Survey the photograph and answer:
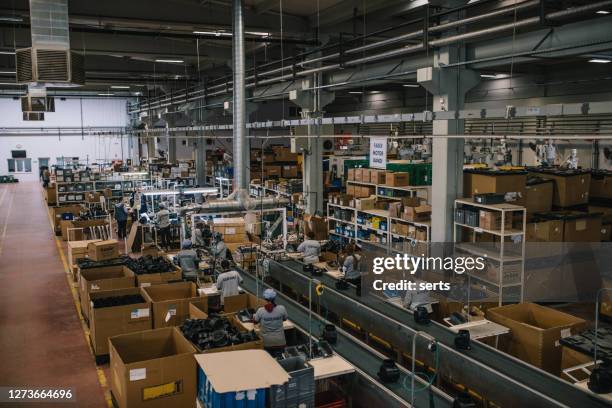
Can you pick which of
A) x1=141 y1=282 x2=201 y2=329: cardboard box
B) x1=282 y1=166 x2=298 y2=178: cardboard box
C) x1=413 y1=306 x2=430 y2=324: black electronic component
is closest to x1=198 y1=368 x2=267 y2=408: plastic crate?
x1=141 y1=282 x2=201 y2=329: cardboard box

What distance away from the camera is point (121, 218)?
595 inches

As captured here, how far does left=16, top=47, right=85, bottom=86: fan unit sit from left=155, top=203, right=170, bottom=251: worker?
20.5ft

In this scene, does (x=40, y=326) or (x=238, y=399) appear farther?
(x=40, y=326)

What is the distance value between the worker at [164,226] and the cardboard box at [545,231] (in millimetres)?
8390

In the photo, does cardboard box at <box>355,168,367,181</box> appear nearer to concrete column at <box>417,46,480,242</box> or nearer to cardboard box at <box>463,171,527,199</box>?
concrete column at <box>417,46,480,242</box>

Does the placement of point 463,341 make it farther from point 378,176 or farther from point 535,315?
point 378,176

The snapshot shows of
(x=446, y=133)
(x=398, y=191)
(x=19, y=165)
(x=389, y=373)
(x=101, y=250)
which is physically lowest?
(x=389, y=373)

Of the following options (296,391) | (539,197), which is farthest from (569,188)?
(296,391)

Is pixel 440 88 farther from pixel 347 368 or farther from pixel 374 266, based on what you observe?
pixel 347 368

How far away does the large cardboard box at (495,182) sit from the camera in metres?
8.77

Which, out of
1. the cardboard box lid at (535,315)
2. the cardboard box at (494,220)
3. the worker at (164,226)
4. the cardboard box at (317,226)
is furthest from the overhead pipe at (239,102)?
the cardboard box lid at (535,315)

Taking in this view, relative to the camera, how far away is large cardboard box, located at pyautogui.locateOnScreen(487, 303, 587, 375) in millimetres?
5887

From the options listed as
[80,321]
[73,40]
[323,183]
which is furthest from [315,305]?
[73,40]

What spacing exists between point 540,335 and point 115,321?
516 centimetres
